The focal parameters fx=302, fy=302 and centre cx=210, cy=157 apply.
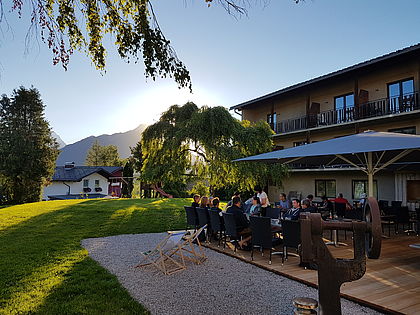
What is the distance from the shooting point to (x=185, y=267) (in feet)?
18.5

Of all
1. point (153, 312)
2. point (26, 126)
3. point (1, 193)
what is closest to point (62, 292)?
point (153, 312)

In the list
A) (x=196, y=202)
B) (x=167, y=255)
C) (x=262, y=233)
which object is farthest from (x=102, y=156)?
(x=262, y=233)

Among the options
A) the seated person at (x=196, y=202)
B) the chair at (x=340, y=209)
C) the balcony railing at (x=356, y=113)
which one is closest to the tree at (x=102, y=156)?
the balcony railing at (x=356, y=113)

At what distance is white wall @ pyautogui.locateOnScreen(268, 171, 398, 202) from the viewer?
703 inches

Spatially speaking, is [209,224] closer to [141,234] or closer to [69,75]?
[141,234]

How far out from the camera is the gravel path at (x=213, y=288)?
12.7ft

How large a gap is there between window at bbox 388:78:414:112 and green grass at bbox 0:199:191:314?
13.4 meters

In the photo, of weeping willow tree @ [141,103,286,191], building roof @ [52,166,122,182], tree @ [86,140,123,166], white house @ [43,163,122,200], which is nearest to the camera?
weeping willow tree @ [141,103,286,191]

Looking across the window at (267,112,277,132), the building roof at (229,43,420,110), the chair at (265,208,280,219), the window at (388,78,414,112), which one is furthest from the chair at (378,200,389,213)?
the window at (267,112,277,132)

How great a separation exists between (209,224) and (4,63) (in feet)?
19.2

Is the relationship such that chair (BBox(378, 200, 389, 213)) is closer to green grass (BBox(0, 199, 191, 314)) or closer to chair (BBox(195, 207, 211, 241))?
chair (BBox(195, 207, 211, 241))

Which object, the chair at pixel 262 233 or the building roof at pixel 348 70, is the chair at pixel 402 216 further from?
the building roof at pixel 348 70

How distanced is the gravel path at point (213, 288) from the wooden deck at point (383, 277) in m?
0.18

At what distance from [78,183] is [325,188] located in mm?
29859
